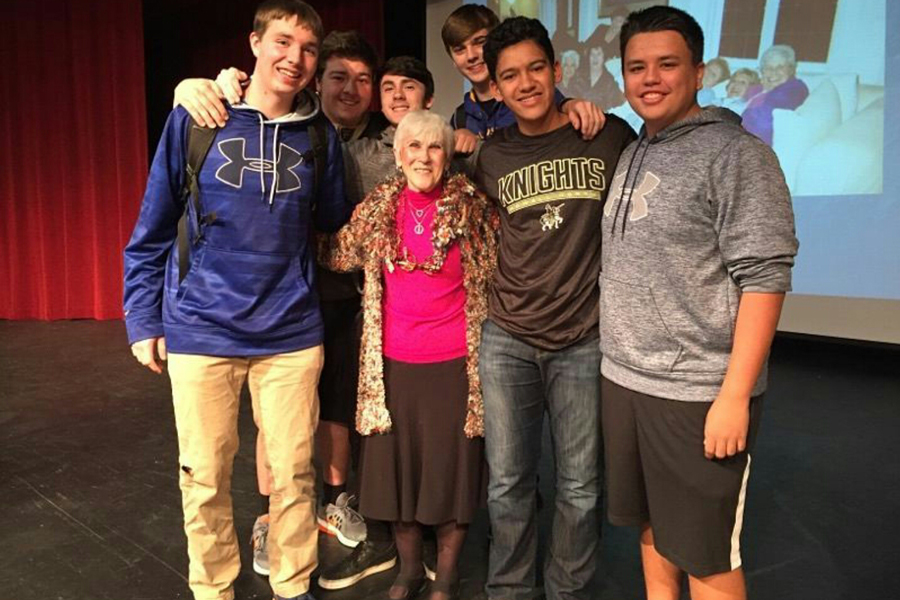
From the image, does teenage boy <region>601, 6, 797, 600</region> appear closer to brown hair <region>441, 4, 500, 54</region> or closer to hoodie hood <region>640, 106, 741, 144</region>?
hoodie hood <region>640, 106, 741, 144</region>

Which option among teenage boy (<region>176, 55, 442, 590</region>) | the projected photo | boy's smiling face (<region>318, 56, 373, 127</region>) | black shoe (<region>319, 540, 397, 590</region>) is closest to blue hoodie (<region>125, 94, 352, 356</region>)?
teenage boy (<region>176, 55, 442, 590</region>)

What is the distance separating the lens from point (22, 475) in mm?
2811

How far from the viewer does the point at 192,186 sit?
163 cm

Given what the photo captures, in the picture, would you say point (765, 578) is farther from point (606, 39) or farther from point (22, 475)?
point (606, 39)

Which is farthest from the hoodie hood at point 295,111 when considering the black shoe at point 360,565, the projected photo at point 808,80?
the projected photo at point 808,80

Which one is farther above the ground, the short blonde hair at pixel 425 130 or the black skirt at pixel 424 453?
the short blonde hair at pixel 425 130

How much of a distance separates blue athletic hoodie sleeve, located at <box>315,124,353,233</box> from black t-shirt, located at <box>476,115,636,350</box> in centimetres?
45

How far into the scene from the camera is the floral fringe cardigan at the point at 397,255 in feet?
5.70

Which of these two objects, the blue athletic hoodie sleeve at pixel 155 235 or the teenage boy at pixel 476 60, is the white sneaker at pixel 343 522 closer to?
the blue athletic hoodie sleeve at pixel 155 235

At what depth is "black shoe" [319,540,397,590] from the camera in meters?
2.01

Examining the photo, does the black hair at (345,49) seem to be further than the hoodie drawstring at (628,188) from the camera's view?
Yes

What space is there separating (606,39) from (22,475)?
14.1 feet

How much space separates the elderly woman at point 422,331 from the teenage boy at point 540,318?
0.20 feet

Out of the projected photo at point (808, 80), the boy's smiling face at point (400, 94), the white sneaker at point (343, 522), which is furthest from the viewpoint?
the projected photo at point (808, 80)
